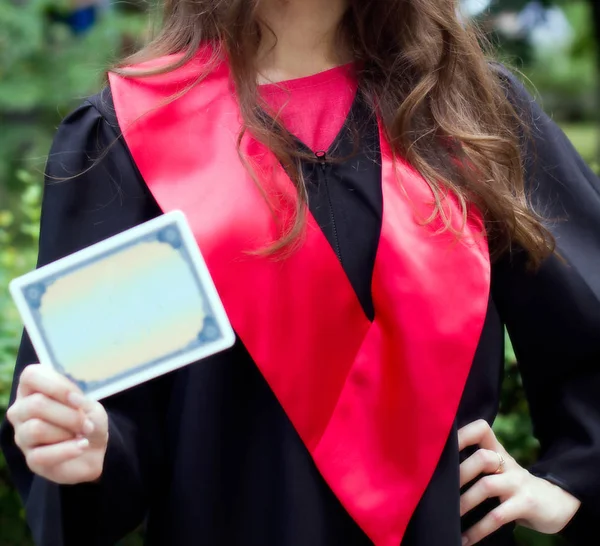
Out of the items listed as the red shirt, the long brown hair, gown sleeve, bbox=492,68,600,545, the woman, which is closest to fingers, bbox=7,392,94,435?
the woman

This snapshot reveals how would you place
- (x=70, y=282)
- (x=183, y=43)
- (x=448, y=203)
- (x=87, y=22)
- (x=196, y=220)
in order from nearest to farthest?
1. (x=70, y=282)
2. (x=196, y=220)
3. (x=448, y=203)
4. (x=183, y=43)
5. (x=87, y=22)

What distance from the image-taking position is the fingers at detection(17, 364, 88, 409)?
3.65 feet

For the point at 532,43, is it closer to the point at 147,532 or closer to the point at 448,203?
the point at 448,203

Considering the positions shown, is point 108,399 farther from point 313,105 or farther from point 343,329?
point 313,105

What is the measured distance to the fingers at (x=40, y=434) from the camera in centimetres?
113

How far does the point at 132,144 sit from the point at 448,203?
541mm

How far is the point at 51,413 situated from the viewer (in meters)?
1.11

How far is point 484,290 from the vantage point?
4.80 ft

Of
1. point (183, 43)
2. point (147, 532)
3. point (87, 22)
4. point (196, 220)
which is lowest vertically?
point (147, 532)

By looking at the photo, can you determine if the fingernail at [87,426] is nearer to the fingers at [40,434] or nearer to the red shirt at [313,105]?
the fingers at [40,434]

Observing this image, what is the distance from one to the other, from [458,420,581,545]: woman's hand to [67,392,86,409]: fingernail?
66 cm

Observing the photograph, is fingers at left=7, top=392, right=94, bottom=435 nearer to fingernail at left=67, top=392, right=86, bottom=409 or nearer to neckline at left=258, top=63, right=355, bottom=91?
fingernail at left=67, top=392, right=86, bottom=409

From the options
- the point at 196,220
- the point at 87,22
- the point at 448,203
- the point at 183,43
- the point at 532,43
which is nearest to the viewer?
the point at 196,220

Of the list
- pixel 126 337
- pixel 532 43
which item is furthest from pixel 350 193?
pixel 532 43
